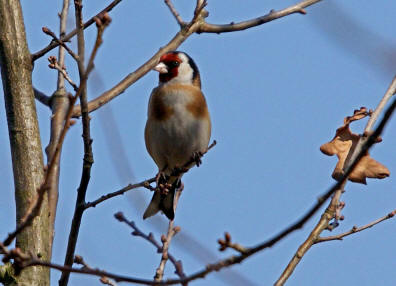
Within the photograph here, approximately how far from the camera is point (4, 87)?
3023 mm

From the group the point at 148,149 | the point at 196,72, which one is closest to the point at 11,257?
the point at 148,149

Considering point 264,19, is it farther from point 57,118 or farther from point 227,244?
point 227,244

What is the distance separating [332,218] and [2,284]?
135 cm

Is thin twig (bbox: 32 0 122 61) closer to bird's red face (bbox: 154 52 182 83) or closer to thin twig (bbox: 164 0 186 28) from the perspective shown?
thin twig (bbox: 164 0 186 28)

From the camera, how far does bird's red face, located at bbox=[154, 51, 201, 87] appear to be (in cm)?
469

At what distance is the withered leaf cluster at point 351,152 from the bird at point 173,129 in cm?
129

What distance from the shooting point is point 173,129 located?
424 centimetres

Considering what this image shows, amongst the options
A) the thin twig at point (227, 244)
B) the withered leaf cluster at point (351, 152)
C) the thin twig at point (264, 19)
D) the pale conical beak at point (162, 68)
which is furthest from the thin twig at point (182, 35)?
the thin twig at point (227, 244)

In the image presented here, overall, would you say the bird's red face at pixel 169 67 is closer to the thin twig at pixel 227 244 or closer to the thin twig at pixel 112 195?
the thin twig at pixel 112 195

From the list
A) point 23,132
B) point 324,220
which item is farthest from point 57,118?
point 324,220

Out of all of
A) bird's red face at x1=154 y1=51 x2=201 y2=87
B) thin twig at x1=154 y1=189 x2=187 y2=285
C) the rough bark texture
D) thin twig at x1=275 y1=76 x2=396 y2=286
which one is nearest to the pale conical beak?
bird's red face at x1=154 y1=51 x2=201 y2=87

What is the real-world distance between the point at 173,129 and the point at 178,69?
0.69 metres

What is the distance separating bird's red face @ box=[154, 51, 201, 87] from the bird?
0.40 feet

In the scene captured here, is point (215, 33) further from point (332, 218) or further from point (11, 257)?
point (11, 257)
